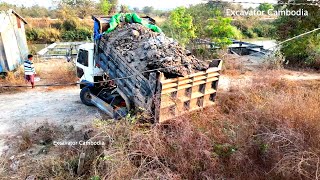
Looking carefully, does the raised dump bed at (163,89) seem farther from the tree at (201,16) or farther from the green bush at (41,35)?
the green bush at (41,35)

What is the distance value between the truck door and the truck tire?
0.40m

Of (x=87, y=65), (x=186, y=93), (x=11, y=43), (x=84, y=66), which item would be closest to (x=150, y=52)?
(x=186, y=93)

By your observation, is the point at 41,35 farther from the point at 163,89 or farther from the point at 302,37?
the point at 163,89

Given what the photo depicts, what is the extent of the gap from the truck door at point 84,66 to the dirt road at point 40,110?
1.01 metres

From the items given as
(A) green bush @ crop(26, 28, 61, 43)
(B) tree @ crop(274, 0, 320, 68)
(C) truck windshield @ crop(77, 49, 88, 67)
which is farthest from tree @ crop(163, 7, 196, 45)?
(A) green bush @ crop(26, 28, 61, 43)

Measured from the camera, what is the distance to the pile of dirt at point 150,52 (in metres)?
5.10

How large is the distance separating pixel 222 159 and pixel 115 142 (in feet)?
5.97

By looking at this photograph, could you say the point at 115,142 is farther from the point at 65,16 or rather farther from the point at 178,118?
the point at 65,16

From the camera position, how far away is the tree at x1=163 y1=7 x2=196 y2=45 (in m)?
12.9

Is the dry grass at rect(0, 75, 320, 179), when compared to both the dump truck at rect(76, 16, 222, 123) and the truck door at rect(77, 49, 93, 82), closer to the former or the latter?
the dump truck at rect(76, 16, 222, 123)

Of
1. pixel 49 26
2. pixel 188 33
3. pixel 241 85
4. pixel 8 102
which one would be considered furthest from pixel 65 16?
pixel 241 85

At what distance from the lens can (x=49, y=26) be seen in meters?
27.3

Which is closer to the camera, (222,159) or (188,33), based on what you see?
(222,159)

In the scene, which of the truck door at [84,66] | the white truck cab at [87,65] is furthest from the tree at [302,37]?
the truck door at [84,66]
